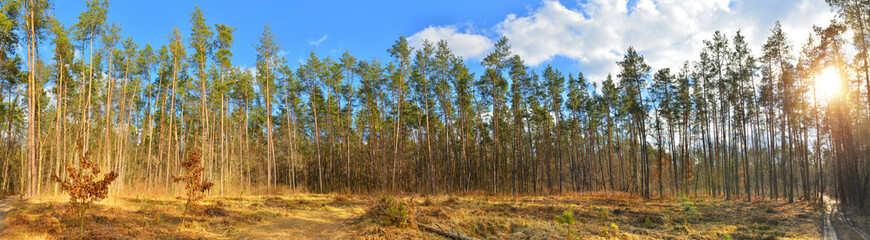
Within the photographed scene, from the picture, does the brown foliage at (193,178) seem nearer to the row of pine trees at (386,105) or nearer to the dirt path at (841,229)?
the row of pine trees at (386,105)

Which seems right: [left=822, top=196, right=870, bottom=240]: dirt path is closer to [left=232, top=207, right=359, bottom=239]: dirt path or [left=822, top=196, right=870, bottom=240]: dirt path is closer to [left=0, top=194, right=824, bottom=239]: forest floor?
[left=0, top=194, right=824, bottom=239]: forest floor

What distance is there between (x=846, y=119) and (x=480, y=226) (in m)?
20.4

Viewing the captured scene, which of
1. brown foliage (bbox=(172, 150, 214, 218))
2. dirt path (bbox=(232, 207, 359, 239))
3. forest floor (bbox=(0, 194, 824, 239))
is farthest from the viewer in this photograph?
dirt path (bbox=(232, 207, 359, 239))

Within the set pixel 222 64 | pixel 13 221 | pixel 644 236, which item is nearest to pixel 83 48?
pixel 222 64

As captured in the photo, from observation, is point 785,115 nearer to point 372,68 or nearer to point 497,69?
point 497,69

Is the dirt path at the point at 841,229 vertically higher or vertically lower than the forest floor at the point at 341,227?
lower

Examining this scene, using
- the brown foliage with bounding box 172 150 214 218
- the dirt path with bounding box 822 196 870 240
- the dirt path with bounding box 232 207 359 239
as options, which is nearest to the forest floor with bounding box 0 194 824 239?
the dirt path with bounding box 232 207 359 239

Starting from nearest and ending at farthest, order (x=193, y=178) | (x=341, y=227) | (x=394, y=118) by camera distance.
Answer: (x=193, y=178), (x=341, y=227), (x=394, y=118)

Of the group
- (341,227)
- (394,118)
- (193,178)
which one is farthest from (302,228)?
(394,118)

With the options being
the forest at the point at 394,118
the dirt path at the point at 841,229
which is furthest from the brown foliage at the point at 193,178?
the dirt path at the point at 841,229

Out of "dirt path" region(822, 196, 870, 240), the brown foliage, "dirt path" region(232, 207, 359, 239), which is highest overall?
the brown foliage

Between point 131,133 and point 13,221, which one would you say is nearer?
point 13,221

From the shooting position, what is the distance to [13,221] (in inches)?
386

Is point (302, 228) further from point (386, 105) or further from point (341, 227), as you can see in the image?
point (386, 105)
